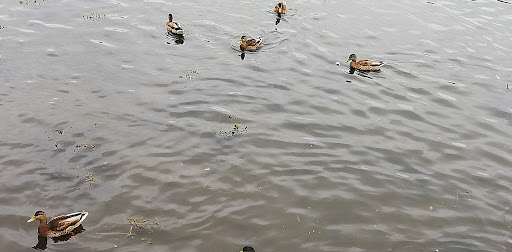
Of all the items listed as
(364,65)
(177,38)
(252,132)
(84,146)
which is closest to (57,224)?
(84,146)

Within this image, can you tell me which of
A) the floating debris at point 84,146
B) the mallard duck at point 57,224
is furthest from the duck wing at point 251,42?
the mallard duck at point 57,224

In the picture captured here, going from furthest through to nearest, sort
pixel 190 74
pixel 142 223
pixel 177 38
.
→ pixel 177 38 < pixel 190 74 < pixel 142 223

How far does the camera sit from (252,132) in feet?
44.7

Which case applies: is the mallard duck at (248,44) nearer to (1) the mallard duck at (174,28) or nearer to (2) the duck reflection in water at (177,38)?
(2) the duck reflection in water at (177,38)

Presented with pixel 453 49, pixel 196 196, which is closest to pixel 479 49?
pixel 453 49

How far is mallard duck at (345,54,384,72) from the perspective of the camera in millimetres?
17609

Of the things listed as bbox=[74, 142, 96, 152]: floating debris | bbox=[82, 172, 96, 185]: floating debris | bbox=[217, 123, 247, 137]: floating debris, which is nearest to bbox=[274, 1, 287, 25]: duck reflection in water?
bbox=[217, 123, 247, 137]: floating debris

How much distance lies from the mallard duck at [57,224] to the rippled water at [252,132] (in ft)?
0.99

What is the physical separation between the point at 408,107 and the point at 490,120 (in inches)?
106

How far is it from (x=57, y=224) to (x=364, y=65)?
41.6 ft

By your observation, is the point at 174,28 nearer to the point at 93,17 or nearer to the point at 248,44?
the point at 248,44

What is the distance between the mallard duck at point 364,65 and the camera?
57.8ft

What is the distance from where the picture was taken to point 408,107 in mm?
15570

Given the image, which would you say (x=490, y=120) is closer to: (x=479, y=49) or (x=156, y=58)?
(x=479, y=49)
